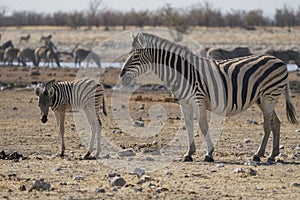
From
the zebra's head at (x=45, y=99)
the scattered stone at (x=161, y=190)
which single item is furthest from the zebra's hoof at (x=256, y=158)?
the zebra's head at (x=45, y=99)

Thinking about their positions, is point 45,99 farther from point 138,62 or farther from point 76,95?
point 138,62

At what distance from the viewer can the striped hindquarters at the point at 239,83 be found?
11758 mm

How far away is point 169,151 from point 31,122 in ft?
16.9

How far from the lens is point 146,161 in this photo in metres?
11.5

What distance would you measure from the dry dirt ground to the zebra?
0.60 m

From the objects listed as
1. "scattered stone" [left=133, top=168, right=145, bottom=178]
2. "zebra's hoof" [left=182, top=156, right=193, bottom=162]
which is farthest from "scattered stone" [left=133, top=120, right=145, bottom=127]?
"scattered stone" [left=133, top=168, right=145, bottom=178]

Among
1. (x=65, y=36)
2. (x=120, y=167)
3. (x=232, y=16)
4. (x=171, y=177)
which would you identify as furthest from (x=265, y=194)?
(x=232, y=16)

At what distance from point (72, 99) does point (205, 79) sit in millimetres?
2418

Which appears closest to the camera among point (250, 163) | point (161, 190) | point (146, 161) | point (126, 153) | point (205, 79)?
point (161, 190)

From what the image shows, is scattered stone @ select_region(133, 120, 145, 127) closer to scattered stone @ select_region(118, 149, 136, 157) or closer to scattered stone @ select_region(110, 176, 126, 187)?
scattered stone @ select_region(118, 149, 136, 157)

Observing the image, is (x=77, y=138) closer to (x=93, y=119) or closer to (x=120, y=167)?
(x=93, y=119)

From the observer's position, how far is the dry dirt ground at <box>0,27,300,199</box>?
9133 millimetres

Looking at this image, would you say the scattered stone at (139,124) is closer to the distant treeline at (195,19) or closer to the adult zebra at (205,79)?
the adult zebra at (205,79)

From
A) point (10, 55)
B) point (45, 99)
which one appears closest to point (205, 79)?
point (45, 99)
